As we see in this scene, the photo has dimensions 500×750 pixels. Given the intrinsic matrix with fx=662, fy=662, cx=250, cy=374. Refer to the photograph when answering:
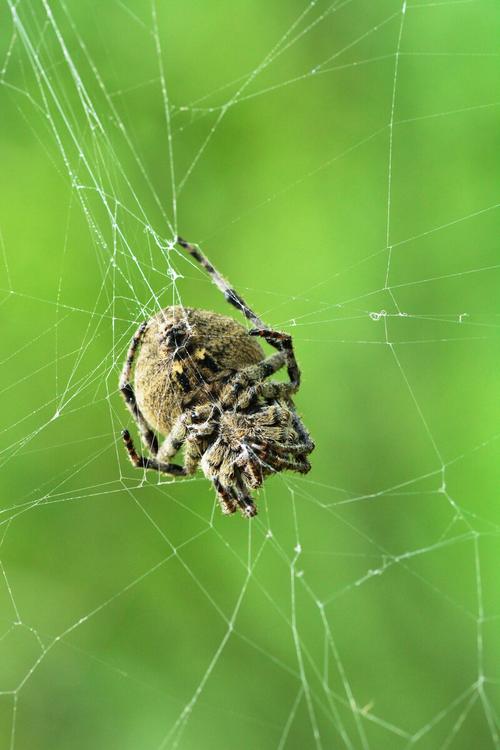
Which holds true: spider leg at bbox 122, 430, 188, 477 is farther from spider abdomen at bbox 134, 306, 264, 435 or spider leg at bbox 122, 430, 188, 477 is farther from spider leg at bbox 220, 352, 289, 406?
spider leg at bbox 220, 352, 289, 406

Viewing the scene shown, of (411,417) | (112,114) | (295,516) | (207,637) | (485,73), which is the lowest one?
(207,637)

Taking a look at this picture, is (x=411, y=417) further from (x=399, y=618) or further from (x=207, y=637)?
(x=207, y=637)

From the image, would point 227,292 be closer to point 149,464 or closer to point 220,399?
point 220,399

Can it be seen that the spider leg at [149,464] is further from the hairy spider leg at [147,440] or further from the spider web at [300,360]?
the spider web at [300,360]

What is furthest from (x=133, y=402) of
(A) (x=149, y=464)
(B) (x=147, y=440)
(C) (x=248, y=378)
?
(C) (x=248, y=378)

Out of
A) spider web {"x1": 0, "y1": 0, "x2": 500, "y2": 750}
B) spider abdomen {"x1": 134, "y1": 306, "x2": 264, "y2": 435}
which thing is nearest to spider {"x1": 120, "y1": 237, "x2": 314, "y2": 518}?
spider abdomen {"x1": 134, "y1": 306, "x2": 264, "y2": 435}

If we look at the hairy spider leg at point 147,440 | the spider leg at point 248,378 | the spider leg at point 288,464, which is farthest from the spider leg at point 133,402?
the spider leg at point 288,464

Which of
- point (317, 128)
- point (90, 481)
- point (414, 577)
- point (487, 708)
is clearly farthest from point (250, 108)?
point (487, 708)
